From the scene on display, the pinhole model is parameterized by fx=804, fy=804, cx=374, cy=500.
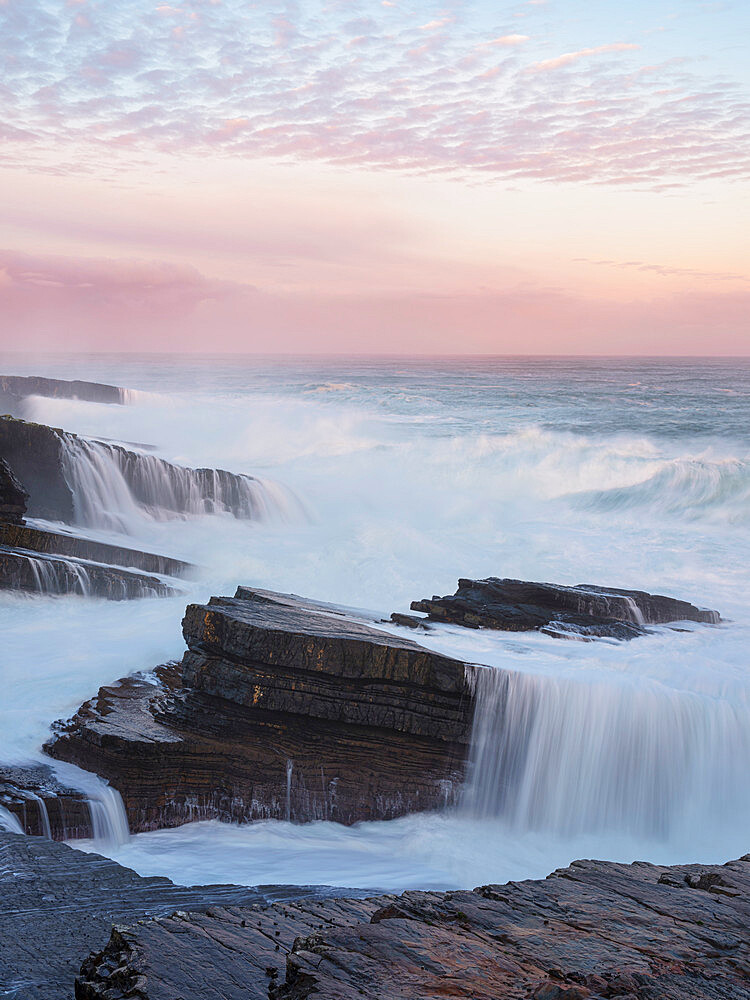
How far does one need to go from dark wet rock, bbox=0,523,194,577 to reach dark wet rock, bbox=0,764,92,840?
695 centimetres

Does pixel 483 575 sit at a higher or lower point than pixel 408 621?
lower

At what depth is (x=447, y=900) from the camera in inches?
141

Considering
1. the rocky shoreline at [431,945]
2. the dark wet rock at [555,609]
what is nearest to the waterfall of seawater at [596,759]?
the dark wet rock at [555,609]

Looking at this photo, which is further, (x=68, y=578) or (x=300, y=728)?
(x=68, y=578)

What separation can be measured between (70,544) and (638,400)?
4394cm

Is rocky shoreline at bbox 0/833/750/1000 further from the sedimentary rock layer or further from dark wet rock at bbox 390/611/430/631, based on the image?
the sedimentary rock layer

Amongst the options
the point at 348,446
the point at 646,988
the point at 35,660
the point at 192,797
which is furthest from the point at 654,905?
the point at 348,446

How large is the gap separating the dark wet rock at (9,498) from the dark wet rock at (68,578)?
0.56 meters

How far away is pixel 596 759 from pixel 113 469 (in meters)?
12.9

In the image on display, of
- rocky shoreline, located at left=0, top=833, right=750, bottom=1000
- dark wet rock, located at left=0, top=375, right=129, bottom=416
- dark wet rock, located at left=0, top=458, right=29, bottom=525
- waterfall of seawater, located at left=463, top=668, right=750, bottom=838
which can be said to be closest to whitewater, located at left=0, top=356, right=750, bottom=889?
waterfall of seawater, located at left=463, top=668, right=750, bottom=838

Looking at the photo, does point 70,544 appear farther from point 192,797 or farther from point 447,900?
point 447,900

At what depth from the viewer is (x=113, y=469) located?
17.5 metres

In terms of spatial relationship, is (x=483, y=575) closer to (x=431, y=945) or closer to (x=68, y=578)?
(x=68, y=578)

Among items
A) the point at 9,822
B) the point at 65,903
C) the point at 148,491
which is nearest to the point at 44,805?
the point at 9,822
